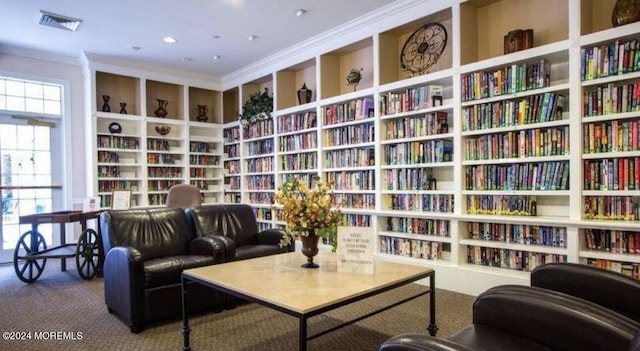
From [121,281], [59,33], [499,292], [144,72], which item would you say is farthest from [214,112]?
[499,292]

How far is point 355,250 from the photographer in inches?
96.2

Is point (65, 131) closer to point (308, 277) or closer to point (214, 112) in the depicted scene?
point (214, 112)

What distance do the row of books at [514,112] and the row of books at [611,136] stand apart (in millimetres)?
292

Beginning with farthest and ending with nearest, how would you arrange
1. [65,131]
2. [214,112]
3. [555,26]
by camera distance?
1. [214,112]
2. [65,131]
3. [555,26]

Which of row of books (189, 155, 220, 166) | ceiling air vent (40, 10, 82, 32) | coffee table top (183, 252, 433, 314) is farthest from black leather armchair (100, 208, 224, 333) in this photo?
row of books (189, 155, 220, 166)

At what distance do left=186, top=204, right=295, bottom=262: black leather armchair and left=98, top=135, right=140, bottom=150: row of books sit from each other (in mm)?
2909

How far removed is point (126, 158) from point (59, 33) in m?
2.16

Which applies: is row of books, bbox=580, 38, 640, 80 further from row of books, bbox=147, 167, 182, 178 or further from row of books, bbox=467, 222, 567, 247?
row of books, bbox=147, 167, 182, 178

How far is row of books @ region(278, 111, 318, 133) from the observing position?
18.2 ft

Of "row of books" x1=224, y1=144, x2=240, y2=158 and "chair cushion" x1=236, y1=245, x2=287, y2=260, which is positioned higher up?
"row of books" x1=224, y1=144, x2=240, y2=158

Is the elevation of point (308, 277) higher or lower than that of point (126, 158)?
lower

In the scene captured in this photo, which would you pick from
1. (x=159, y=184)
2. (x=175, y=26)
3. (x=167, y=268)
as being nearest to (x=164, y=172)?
(x=159, y=184)

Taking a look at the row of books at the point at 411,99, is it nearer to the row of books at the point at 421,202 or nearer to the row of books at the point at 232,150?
the row of books at the point at 421,202

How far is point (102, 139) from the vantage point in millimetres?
6082
